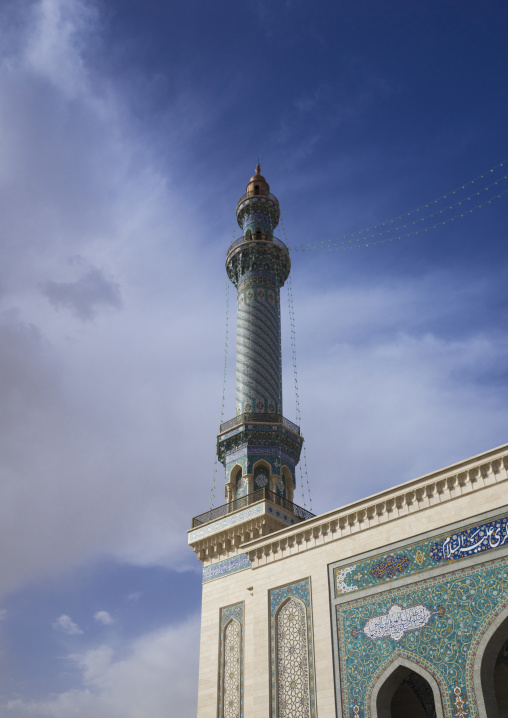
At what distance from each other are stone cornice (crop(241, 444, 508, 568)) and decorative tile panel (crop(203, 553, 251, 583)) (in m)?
0.39

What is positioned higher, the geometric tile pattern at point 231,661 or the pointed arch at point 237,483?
the pointed arch at point 237,483

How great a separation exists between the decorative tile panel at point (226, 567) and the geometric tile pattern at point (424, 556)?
2.23 m

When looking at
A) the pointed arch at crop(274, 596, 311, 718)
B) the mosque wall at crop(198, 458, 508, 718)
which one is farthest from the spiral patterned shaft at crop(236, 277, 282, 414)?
the pointed arch at crop(274, 596, 311, 718)

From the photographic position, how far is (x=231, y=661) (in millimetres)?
9914

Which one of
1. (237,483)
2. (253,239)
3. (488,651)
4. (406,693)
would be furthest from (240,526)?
(253,239)

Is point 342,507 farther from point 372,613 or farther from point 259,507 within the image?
point 259,507

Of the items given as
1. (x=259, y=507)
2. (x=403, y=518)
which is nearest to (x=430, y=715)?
(x=403, y=518)

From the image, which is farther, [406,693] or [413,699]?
[406,693]

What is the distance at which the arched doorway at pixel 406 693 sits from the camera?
7.47 metres

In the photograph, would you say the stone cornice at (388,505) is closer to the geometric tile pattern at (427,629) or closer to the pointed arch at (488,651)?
the geometric tile pattern at (427,629)

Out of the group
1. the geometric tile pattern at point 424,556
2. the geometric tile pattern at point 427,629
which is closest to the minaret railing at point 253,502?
the geometric tile pattern at point 424,556

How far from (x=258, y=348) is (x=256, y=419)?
170 centimetres

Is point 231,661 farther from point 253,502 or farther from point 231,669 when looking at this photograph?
point 253,502

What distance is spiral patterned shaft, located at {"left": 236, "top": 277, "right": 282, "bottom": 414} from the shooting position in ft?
44.1
